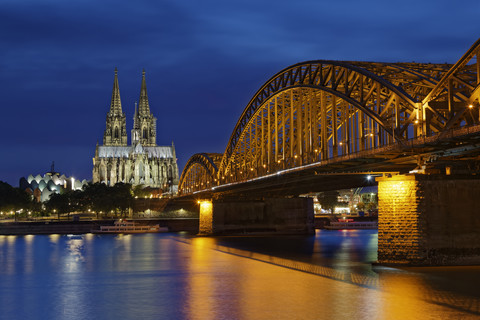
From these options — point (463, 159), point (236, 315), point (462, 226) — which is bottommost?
point (236, 315)

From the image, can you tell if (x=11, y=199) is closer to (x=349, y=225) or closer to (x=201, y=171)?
(x=201, y=171)

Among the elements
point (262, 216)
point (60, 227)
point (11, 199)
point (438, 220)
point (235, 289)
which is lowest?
point (235, 289)

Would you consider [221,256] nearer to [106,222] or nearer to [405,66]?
[405,66]

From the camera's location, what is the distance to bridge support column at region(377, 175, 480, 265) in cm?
4797

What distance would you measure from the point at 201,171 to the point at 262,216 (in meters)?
46.9

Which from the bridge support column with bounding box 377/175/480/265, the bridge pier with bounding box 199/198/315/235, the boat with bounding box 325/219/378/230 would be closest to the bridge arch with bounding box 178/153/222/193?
the bridge pier with bounding box 199/198/315/235

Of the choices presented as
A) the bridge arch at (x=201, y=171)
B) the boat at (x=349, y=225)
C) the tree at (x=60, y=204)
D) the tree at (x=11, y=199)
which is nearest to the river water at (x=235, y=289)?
the bridge arch at (x=201, y=171)

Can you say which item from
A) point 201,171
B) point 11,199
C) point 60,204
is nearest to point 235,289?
point 201,171

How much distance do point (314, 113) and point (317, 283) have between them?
3058cm

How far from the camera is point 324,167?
6369cm

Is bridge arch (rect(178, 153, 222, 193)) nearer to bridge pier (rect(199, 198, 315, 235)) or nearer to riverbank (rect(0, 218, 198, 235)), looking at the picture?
riverbank (rect(0, 218, 198, 235))

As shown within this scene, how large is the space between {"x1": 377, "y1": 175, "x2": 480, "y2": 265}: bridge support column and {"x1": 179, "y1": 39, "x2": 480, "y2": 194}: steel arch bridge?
12.4ft

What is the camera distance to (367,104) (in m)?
79.4

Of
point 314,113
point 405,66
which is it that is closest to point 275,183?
point 314,113
